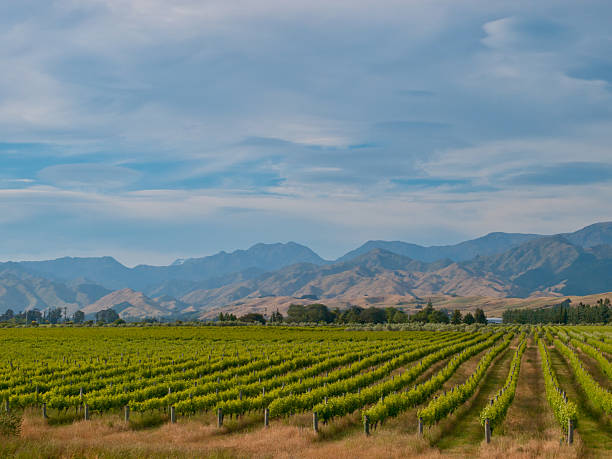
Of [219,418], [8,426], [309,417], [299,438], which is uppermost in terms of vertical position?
[8,426]

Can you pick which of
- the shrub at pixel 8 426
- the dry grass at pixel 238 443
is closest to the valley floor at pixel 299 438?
the dry grass at pixel 238 443

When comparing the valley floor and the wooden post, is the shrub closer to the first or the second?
the valley floor

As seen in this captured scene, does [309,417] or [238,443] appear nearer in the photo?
[238,443]

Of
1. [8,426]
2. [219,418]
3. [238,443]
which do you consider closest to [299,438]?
[238,443]

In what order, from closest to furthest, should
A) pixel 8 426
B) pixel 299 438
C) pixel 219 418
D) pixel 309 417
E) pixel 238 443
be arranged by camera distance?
1. pixel 8 426
2. pixel 238 443
3. pixel 299 438
4. pixel 219 418
5. pixel 309 417

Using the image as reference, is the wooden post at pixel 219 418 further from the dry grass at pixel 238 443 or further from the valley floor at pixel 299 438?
the dry grass at pixel 238 443

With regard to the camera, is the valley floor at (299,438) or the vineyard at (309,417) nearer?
the valley floor at (299,438)

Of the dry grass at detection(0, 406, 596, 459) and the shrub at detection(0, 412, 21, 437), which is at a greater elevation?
the shrub at detection(0, 412, 21, 437)

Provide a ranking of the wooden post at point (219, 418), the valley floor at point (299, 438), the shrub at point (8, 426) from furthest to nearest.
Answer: the wooden post at point (219, 418) < the shrub at point (8, 426) < the valley floor at point (299, 438)

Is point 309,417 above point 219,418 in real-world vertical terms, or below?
below

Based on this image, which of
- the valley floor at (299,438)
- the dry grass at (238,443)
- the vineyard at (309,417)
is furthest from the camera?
the vineyard at (309,417)

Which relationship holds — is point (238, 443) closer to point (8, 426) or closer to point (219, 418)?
Answer: point (219, 418)

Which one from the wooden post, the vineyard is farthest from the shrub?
the wooden post

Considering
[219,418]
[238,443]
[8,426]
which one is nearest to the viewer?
[8,426]
